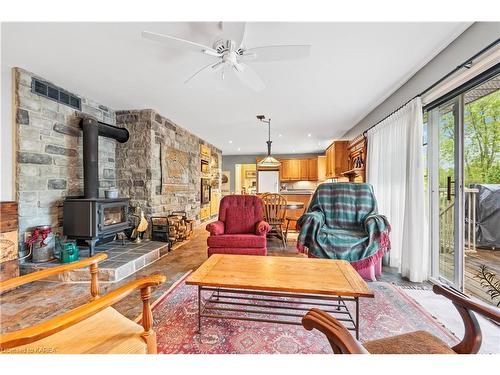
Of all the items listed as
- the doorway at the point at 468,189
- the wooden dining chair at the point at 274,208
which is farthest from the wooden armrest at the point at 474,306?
the wooden dining chair at the point at 274,208

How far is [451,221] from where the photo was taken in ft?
7.66

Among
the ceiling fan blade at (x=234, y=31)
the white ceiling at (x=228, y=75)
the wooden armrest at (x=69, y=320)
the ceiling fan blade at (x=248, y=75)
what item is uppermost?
the white ceiling at (x=228, y=75)

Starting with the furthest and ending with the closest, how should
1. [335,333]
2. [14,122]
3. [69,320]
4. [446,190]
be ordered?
[14,122]
[446,190]
[69,320]
[335,333]

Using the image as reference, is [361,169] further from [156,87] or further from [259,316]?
[156,87]

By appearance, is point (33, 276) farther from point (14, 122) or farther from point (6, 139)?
point (14, 122)

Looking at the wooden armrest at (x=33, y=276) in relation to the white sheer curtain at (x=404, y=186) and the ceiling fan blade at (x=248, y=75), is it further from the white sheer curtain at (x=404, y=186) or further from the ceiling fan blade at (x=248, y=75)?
the white sheer curtain at (x=404, y=186)

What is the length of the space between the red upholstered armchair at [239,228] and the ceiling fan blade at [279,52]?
74.4 inches

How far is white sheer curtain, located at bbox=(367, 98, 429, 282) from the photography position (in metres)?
2.38

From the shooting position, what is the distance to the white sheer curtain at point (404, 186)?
2375mm

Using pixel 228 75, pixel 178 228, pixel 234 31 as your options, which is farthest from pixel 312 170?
pixel 234 31

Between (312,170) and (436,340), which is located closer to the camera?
(436,340)

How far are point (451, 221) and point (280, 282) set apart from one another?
7.11ft
